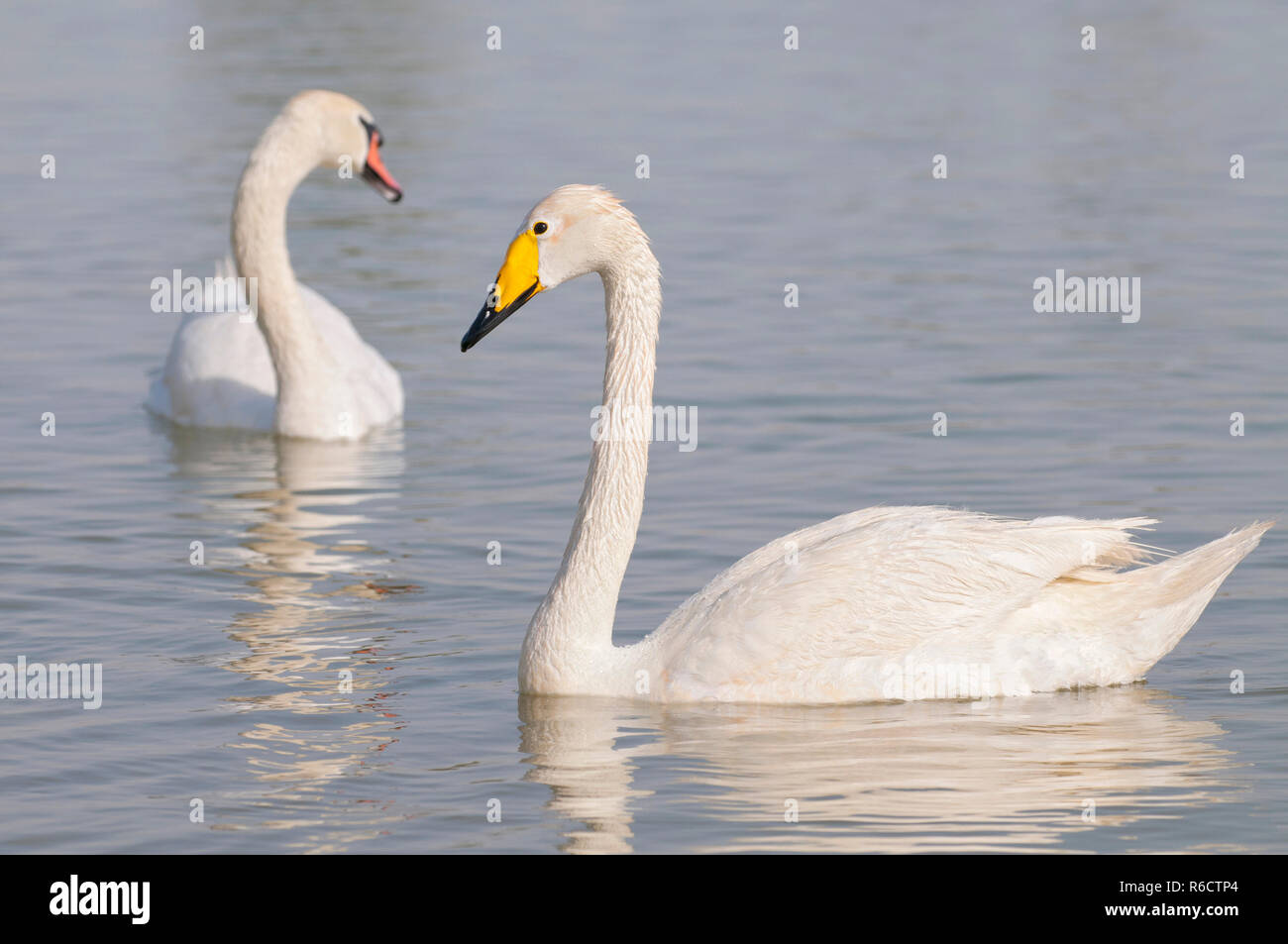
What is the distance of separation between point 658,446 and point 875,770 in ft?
17.8

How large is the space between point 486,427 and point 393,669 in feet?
15.5

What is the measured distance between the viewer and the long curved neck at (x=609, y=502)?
339 inches

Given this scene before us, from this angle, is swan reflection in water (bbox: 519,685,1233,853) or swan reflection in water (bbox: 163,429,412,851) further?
swan reflection in water (bbox: 163,429,412,851)

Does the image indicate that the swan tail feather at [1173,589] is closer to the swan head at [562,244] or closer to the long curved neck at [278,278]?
the swan head at [562,244]

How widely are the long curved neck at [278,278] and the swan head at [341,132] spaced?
0.21 m

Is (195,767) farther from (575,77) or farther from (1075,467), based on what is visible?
(575,77)

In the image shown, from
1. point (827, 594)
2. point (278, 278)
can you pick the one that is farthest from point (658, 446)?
point (827, 594)

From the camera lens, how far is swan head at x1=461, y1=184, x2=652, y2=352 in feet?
28.0

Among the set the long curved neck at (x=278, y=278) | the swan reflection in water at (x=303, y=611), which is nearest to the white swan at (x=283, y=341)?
the long curved neck at (x=278, y=278)

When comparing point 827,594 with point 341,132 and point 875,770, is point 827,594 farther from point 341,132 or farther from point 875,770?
point 341,132

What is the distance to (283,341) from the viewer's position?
540 inches

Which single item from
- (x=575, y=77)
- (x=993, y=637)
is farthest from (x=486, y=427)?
(x=575, y=77)

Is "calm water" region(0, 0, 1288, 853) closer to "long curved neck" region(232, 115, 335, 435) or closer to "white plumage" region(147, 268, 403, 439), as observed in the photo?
"white plumage" region(147, 268, 403, 439)

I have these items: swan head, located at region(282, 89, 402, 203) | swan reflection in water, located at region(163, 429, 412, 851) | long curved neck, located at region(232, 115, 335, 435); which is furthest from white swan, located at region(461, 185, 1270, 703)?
swan head, located at region(282, 89, 402, 203)
